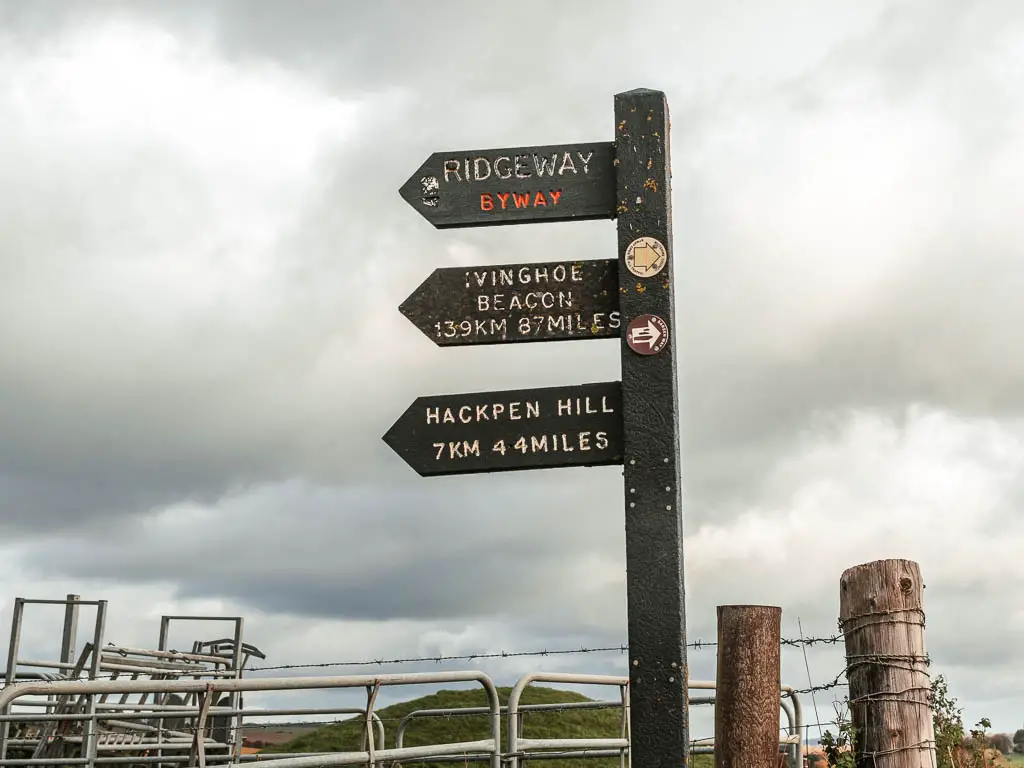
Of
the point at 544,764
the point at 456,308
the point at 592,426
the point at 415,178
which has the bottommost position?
the point at 544,764

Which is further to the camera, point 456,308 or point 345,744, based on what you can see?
point 345,744

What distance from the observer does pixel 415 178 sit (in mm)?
5777

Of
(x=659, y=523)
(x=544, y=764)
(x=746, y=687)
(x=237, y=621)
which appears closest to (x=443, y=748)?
(x=746, y=687)

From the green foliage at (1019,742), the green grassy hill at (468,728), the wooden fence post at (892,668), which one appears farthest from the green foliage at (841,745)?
the green foliage at (1019,742)

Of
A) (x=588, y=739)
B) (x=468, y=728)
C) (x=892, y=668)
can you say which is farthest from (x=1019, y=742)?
(x=892, y=668)

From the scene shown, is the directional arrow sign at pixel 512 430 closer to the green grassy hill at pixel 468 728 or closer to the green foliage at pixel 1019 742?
the green grassy hill at pixel 468 728

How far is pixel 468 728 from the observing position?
51.0ft

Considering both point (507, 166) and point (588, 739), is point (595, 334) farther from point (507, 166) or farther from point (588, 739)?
point (588, 739)

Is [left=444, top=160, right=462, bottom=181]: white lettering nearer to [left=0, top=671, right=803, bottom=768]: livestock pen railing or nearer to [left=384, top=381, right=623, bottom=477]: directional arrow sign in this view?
[left=384, top=381, right=623, bottom=477]: directional arrow sign

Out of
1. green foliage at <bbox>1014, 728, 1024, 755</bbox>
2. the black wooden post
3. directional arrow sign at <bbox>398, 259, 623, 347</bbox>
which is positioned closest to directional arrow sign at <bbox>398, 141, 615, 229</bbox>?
the black wooden post

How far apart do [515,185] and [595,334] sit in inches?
35.5

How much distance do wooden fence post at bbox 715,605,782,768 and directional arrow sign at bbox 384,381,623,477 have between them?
4.08 ft

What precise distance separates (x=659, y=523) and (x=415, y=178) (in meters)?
2.20

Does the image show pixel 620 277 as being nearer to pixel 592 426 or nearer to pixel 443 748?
pixel 592 426
